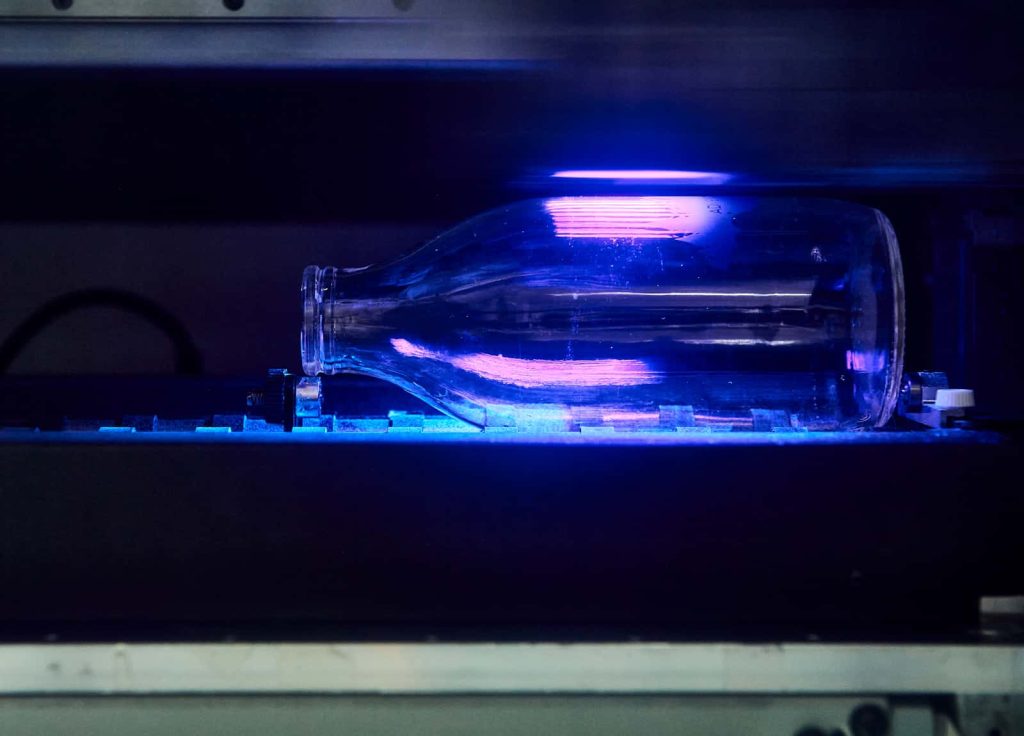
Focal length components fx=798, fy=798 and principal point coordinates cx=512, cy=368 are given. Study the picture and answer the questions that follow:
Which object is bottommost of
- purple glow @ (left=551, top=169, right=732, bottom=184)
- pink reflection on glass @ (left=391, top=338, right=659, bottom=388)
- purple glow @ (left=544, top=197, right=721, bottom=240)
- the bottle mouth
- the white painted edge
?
the white painted edge

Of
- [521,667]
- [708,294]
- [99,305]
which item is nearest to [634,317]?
[708,294]

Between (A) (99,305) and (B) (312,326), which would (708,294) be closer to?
(B) (312,326)

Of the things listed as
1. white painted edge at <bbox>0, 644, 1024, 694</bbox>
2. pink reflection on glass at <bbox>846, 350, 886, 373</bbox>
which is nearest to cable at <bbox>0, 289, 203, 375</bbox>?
white painted edge at <bbox>0, 644, 1024, 694</bbox>

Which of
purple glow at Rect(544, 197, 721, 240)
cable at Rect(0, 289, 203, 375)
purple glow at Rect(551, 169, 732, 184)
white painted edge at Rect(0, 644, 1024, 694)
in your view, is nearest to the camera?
white painted edge at Rect(0, 644, 1024, 694)

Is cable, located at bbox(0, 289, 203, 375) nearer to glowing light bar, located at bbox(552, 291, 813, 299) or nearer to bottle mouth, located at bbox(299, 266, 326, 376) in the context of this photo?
bottle mouth, located at bbox(299, 266, 326, 376)

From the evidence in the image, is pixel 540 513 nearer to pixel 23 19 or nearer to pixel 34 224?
pixel 23 19

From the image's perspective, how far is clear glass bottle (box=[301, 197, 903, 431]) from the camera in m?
0.68

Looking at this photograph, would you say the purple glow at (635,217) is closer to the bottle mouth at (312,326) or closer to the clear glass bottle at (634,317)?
the clear glass bottle at (634,317)

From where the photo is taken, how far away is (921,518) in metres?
A: 0.50

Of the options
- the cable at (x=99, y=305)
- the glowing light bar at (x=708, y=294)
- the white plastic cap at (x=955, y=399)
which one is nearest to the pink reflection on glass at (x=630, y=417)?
the glowing light bar at (x=708, y=294)

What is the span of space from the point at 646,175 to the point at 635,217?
0.29ft

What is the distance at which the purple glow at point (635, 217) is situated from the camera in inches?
28.1

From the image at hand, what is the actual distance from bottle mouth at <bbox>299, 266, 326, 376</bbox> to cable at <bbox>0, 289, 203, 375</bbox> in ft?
0.84

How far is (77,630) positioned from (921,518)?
539mm
